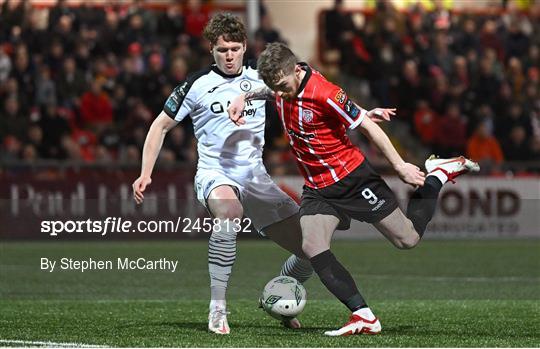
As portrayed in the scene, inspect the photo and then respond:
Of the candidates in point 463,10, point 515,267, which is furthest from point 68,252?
point 463,10

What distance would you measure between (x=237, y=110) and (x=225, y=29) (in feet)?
2.07

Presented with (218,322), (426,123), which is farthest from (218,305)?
(426,123)

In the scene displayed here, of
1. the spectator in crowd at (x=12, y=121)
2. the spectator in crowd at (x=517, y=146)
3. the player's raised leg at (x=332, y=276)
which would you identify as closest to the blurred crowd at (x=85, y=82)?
the spectator in crowd at (x=12, y=121)

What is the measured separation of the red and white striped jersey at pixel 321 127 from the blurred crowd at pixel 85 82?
440 inches

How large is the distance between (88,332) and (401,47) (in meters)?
16.1

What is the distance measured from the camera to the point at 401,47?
2395 cm

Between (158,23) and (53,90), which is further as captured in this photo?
(158,23)

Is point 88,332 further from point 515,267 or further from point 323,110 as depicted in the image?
point 515,267

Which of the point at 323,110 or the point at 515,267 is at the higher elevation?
the point at 323,110

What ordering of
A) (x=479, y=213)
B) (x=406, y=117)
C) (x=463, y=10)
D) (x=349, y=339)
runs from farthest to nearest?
(x=463, y=10) → (x=406, y=117) → (x=479, y=213) → (x=349, y=339)

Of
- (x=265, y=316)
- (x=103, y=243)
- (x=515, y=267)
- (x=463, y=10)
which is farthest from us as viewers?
(x=463, y=10)

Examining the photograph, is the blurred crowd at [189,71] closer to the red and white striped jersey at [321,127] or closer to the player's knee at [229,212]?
the player's knee at [229,212]

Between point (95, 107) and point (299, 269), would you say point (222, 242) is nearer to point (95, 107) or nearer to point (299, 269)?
point (299, 269)

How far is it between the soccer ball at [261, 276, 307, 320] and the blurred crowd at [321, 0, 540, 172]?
12.8 meters
